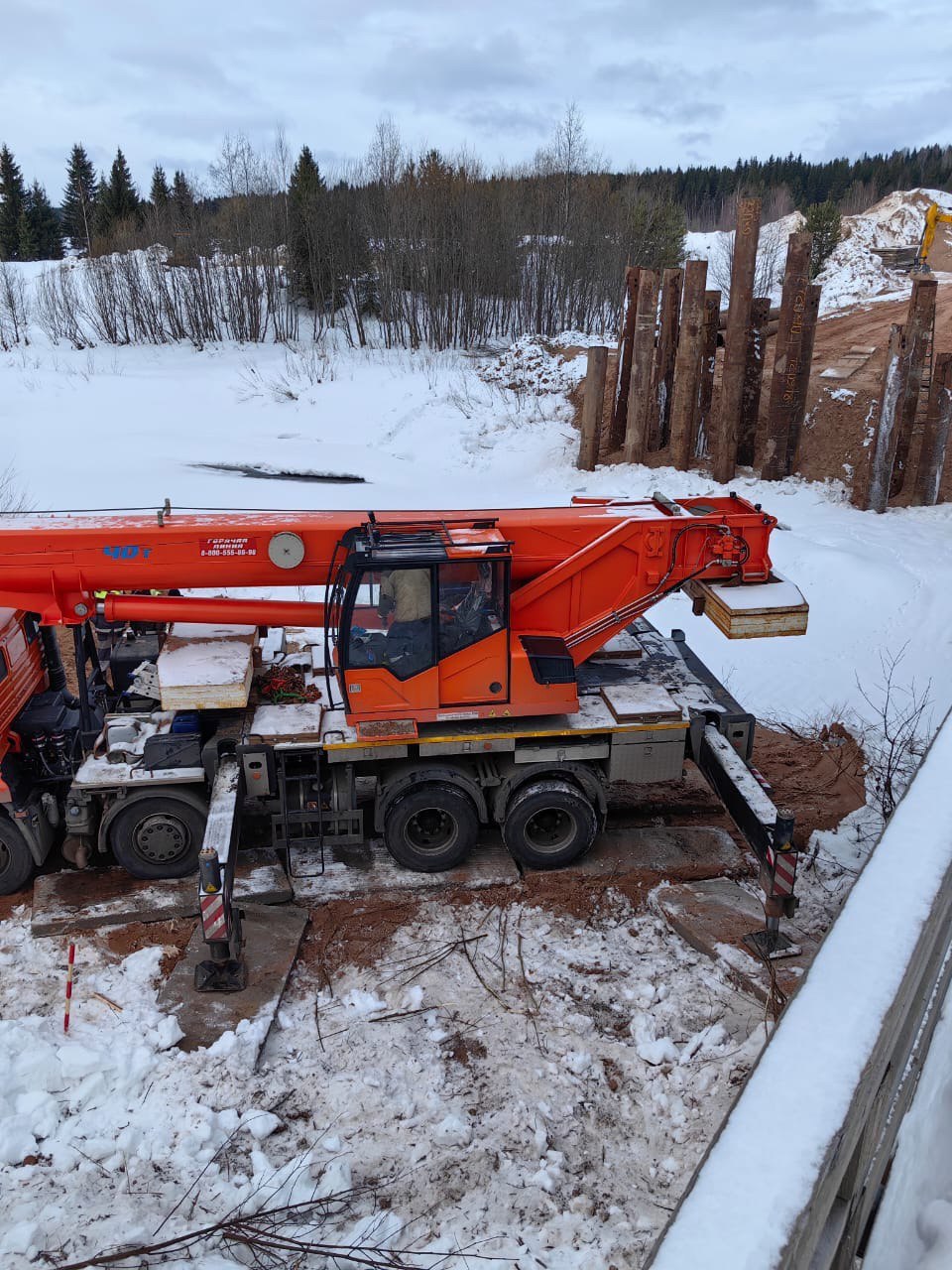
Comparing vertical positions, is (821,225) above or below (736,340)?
above

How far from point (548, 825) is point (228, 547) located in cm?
378

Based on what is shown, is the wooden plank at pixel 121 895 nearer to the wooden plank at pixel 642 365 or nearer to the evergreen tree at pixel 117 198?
the wooden plank at pixel 642 365

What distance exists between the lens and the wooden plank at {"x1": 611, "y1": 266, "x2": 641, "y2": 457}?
1864 centimetres

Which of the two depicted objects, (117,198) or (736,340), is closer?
(736,340)

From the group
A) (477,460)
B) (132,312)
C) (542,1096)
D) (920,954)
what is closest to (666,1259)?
(920,954)

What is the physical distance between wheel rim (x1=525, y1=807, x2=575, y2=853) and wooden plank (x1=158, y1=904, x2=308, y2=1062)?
7.08ft

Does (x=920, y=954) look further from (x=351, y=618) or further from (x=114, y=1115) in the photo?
(x=351, y=618)

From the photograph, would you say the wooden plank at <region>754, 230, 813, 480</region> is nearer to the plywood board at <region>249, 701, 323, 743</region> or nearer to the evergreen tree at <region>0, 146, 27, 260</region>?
the plywood board at <region>249, 701, 323, 743</region>

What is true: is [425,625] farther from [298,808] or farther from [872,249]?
[872,249]

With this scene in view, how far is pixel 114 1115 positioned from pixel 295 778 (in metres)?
3.02

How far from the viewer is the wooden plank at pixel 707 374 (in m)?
17.5

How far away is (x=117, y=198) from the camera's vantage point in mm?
44469

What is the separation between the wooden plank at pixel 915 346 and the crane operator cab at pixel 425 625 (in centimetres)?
1039

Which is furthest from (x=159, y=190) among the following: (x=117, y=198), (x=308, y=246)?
(x=308, y=246)
